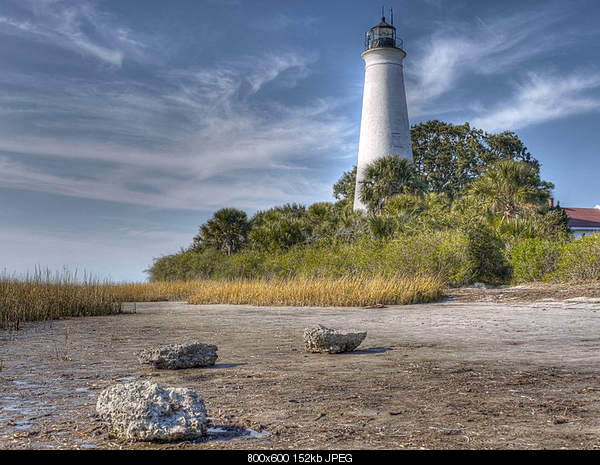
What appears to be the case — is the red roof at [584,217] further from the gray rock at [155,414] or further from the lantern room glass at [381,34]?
the gray rock at [155,414]

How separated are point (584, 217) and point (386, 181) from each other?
27.2 meters

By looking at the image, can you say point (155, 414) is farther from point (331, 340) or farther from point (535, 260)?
point (535, 260)

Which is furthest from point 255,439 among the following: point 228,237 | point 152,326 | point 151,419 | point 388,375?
point 228,237

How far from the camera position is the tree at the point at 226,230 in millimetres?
38031

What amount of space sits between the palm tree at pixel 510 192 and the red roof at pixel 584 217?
20779mm

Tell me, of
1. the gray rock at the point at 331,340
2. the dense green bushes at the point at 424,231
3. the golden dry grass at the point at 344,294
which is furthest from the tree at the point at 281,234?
the gray rock at the point at 331,340

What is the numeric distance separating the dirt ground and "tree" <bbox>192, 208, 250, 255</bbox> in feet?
91.2

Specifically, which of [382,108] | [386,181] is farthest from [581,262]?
[382,108]

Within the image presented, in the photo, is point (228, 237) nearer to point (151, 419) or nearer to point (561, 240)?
point (561, 240)

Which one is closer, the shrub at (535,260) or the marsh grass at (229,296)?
the marsh grass at (229,296)

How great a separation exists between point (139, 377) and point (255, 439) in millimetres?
2480

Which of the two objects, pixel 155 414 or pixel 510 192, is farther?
pixel 510 192

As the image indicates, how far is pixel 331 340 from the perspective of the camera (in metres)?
6.79

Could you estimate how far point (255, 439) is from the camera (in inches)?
134
